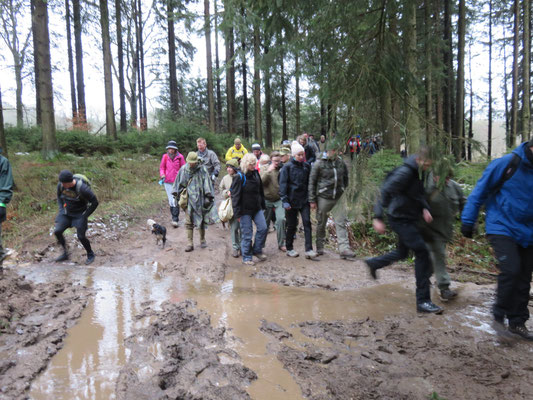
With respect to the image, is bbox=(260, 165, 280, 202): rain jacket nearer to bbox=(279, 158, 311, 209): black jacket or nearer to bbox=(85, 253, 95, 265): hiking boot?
bbox=(279, 158, 311, 209): black jacket

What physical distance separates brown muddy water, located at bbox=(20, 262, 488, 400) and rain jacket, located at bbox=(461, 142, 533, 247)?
4.17 ft

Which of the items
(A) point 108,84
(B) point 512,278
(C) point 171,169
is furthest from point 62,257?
(A) point 108,84

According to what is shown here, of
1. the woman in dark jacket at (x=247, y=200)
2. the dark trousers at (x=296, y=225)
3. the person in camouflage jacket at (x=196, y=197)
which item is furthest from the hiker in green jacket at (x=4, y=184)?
the dark trousers at (x=296, y=225)

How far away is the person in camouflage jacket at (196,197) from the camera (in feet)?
24.5

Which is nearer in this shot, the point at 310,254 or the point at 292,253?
the point at 310,254

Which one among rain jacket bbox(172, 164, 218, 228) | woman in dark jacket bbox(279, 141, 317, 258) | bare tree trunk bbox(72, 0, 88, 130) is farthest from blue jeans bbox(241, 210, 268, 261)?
bare tree trunk bbox(72, 0, 88, 130)

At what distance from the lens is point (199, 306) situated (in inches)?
188

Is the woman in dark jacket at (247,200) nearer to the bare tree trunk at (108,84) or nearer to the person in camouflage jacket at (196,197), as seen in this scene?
the person in camouflage jacket at (196,197)

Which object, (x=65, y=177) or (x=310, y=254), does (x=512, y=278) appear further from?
(x=65, y=177)

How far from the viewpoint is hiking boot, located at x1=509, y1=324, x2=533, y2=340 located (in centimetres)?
362

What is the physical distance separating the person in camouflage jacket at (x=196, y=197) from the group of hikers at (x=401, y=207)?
0.07 feet

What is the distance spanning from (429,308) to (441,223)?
1.11 metres

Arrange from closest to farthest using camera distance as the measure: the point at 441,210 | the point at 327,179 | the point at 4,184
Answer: the point at 441,210
the point at 4,184
the point at 327,179

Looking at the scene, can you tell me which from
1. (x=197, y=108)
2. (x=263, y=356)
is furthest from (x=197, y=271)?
(x=197, y=108)
